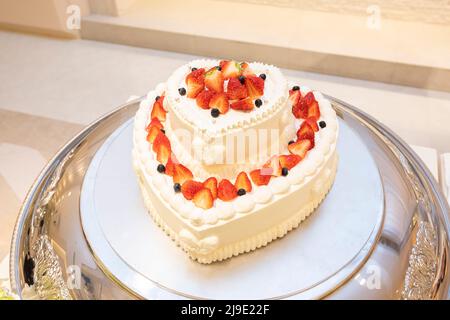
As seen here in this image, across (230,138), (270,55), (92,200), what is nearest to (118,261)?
(92,200)

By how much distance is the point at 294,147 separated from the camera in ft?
6.72

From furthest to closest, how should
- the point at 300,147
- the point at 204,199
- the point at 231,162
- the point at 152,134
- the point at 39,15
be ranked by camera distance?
the point at 39,15, the point at 152,134, the point at 300,147, the point at 231,162, the point at 204,199

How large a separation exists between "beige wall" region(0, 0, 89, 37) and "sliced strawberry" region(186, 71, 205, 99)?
356 centimetres

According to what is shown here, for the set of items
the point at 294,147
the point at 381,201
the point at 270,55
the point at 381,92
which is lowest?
the point at 381,201

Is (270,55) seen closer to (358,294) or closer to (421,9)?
(421,9)

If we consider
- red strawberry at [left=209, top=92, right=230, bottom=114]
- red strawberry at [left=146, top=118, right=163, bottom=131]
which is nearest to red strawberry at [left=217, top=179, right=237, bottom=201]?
red strawberry at [left=209, top=92, right=230, bottom=114]

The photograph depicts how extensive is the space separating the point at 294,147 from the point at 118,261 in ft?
3.09

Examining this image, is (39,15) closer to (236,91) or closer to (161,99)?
(161,99)

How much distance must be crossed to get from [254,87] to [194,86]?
0.95 ft

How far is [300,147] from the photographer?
204 centimetres

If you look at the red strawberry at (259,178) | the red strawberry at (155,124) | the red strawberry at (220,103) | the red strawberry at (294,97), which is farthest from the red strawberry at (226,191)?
the red strawberry at (294,97)

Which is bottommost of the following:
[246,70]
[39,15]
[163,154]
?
[163,154]

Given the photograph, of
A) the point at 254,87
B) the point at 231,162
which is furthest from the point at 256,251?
the point at 254,87

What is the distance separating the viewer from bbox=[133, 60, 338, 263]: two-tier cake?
1851 mm
